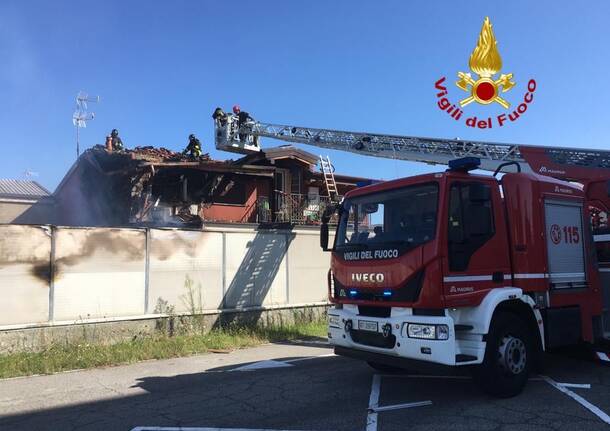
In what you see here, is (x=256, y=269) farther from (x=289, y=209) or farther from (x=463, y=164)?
(x=289, y=209)

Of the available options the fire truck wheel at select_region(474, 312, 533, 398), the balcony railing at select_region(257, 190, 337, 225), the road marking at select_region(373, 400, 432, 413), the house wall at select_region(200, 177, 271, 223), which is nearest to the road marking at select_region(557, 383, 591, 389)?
the fire truck wheel at select_region(474, 312, 533, 398)

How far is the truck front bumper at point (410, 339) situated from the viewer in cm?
592

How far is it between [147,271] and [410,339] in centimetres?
695

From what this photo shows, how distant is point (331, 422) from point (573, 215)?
16.0 feet

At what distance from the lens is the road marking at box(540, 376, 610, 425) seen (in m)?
5.69

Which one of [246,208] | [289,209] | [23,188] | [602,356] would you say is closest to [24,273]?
[602,356]

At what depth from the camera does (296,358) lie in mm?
9914

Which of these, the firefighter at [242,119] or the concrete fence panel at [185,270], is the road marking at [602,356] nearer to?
the concrete fence panel at [185,270]

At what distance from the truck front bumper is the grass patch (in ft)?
15.4

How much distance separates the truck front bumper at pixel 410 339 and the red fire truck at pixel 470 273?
13 mm

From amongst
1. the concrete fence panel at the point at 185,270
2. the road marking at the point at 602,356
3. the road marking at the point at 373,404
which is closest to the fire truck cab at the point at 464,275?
the road marking at the point at 602,356

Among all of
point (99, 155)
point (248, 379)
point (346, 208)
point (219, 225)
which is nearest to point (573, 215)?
point (346, 208)

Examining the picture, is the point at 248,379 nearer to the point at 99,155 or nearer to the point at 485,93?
the point at 485,93

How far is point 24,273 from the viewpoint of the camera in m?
9.75
